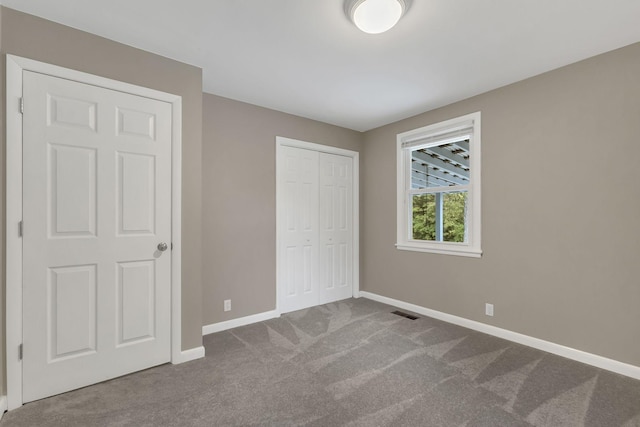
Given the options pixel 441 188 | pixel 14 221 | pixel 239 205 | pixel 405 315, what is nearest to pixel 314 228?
pixel 239 205

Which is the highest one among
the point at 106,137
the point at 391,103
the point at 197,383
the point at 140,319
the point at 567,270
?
the point at 391,103

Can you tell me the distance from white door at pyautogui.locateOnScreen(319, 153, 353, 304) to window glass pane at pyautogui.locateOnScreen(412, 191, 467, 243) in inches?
38.1

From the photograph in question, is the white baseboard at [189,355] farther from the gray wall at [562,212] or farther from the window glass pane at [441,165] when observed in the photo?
the window glass pane at [441,165]

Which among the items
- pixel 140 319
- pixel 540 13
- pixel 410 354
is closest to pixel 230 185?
pixel 140 319

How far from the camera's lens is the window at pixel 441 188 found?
3178 millimetres

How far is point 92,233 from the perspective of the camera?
208 centimetres

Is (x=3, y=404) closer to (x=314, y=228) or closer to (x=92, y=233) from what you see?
(x=92, y=233)

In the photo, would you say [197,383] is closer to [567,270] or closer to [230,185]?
[230,185]

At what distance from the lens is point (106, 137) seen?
2.12m

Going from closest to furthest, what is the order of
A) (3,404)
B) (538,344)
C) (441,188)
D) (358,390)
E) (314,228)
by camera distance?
(3,404), (358,390), (538,344), (441,188), (314,228)

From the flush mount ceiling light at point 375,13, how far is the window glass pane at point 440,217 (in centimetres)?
216

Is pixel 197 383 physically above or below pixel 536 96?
below

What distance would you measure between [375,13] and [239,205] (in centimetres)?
225

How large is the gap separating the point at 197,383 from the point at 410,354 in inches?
68.3
